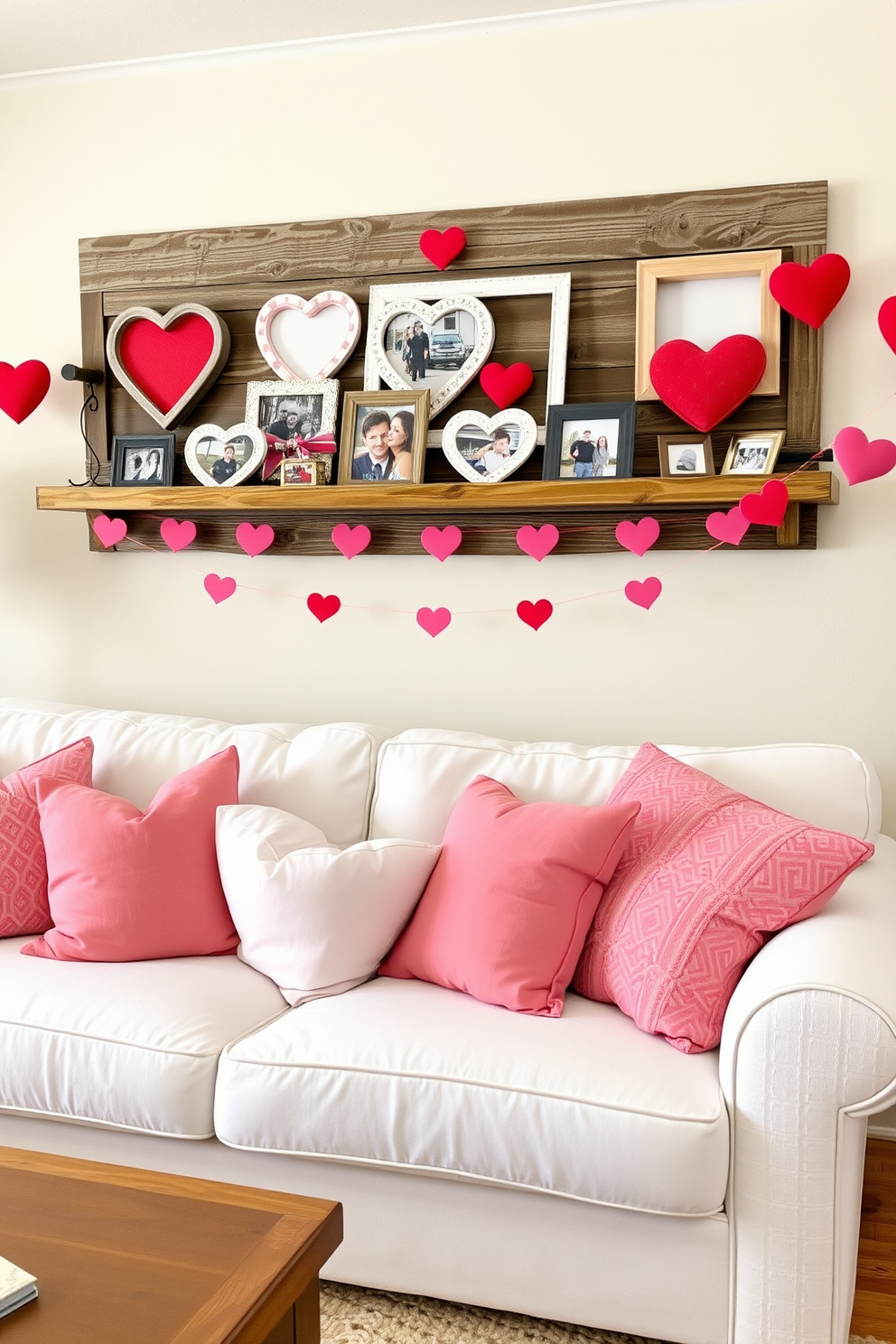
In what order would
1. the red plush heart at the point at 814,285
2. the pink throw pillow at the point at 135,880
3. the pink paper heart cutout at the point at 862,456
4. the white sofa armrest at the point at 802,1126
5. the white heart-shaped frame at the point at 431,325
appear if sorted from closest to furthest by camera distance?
the white sofa armrest at the point at 802,1126
the pink throw pillow at the point at 135,880
the pink paper heart cutout at the point at 862,456
the red plush heart at the point at 814,285
the white heart-shaped frame at the point at 431,325

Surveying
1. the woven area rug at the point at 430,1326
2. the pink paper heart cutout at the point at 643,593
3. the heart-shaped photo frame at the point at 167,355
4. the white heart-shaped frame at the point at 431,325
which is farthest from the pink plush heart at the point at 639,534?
the woven area rug at the point at 430,1326

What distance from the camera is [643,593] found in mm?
2584

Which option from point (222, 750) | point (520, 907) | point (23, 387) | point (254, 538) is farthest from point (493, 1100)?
point (23, 387)

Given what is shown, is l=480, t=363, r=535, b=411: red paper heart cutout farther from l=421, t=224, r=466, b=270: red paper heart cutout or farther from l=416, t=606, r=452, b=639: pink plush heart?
l=416, t=606, r=452, b=639: pink plush heart

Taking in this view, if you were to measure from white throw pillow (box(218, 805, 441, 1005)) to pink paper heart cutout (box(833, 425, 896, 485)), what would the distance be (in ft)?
3.67

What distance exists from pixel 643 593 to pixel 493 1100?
127 centimetres

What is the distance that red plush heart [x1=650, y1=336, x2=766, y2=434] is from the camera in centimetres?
244

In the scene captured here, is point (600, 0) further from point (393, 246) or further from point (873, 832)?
point (873, 832)

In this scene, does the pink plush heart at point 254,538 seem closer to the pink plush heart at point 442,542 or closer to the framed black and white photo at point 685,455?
the pink plush heart at point 442,542

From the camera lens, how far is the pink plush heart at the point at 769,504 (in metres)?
2.32

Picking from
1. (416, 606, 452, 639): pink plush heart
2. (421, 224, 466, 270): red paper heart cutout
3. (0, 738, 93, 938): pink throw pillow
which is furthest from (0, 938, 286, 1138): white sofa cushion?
(421, 224, 466, 270): red paper heart cutout

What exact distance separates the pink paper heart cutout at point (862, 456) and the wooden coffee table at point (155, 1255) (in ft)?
5.51

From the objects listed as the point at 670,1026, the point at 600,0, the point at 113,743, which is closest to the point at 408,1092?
the point at 670,1026

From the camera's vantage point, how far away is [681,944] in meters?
1.84
